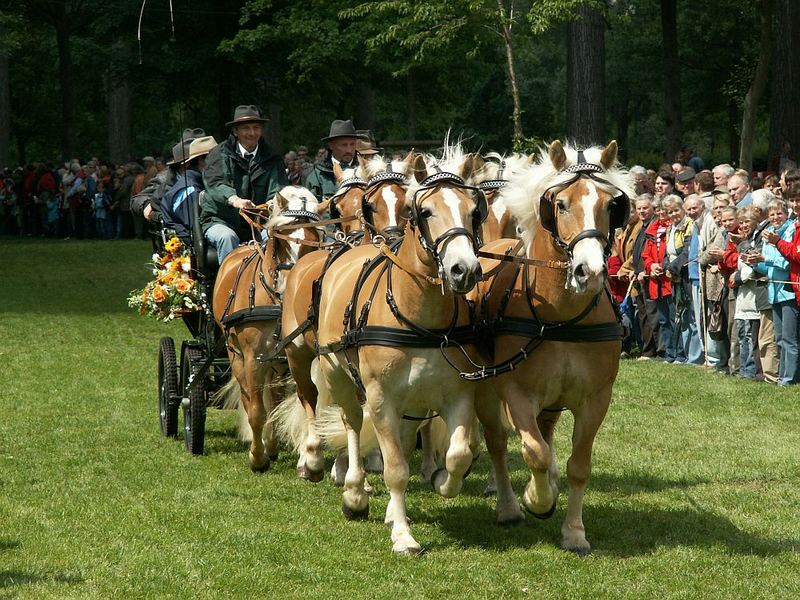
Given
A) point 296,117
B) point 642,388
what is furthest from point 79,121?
point 642,388

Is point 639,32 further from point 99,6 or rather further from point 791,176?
point 791,176

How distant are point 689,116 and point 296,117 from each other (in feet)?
51.7

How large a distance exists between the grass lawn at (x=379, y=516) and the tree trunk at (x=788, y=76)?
7.29 metres

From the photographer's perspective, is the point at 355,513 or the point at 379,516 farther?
the point at 379,516

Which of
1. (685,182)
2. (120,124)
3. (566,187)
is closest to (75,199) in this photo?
(120,124)

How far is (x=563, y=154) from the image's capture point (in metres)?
6.96

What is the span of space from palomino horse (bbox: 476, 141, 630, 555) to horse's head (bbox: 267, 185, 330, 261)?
2.71m

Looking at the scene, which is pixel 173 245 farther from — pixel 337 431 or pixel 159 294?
pixel 337 431

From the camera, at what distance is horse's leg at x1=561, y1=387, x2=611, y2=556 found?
7125mm

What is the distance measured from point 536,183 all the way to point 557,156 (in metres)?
0.18

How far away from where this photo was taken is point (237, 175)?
432 inches

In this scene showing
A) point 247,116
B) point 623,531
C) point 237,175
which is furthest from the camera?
point 237,175

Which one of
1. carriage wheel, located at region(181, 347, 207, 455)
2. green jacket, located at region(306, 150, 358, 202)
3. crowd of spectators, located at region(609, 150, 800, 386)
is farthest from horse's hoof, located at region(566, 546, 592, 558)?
green jacket, located at region(306, 150, 358, 202)

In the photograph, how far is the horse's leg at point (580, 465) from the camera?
712cm
